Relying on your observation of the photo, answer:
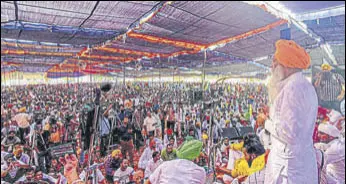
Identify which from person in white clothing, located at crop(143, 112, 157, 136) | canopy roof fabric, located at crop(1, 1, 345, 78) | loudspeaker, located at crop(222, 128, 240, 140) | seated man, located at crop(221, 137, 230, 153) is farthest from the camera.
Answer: person in white clothing, located at crop(143, 112, 157, 136)

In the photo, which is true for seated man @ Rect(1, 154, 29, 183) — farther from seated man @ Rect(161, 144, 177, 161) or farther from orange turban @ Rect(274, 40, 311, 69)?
orange turban @ Rect(274, 40, 311, 69)

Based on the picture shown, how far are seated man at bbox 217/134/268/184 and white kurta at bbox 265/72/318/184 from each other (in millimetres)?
341

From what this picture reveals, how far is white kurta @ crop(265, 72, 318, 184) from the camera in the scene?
1.34 meters

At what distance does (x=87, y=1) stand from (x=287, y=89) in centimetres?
236

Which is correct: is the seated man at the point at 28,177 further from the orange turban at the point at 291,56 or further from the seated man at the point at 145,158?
the orange turban at the point at 291,56

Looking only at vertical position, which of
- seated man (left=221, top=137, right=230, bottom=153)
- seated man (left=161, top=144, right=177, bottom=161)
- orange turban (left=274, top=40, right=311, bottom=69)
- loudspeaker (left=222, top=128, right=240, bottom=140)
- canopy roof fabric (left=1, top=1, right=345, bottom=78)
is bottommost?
seated man (left=221, top=137, right=230, bottom=153)

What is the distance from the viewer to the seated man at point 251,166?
1831 millimetres

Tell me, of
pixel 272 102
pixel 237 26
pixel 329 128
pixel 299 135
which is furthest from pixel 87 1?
pixel 329 128

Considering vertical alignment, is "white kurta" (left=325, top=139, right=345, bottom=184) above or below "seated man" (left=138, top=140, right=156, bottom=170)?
above

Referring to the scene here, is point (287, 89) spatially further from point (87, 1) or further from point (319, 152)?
point (87, 1)

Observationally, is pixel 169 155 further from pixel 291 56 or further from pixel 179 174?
pixel 291 56

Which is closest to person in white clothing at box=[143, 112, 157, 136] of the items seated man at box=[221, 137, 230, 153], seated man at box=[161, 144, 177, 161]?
seated man at box=[221, 137, 230, 153]

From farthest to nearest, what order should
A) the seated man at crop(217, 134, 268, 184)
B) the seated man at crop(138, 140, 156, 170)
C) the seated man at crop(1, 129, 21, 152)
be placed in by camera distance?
the seated man at crop(1, 129, 21, 152), the seated man at crop(138, 140, 156, 170), the seated man at crop(217, 134, 268, 184)

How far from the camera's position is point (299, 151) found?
140 centimetres
